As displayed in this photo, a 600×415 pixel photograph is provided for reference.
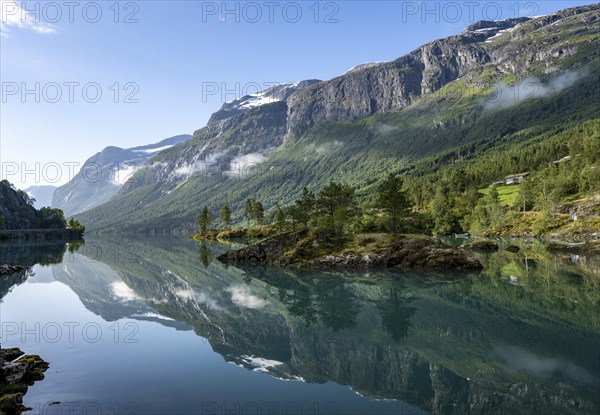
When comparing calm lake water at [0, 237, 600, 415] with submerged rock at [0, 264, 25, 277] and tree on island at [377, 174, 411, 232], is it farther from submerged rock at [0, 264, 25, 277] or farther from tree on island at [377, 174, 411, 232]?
tree on island at [377, 174, 411, 232]

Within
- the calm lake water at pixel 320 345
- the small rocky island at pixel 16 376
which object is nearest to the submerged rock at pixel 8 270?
the calm lake water at pixel 320 345

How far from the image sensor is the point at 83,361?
1176 inches

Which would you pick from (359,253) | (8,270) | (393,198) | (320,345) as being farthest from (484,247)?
(8,270)

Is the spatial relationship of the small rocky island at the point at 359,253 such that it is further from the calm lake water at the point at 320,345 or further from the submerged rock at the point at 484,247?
the submerged rock at the point at 484,247

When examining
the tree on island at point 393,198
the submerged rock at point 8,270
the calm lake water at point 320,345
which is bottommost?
the calm lake water at point 320,345

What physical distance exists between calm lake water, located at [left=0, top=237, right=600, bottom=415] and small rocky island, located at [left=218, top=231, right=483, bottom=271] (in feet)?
39.9

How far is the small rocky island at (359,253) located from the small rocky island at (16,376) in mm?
61687

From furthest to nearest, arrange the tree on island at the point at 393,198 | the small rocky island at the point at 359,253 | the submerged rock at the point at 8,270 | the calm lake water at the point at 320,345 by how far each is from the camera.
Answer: the tree on island at the point at 393,198 → the submerged rock at the point at 8,270 → the small rocky island at the point at 359,253 → the calm lake water at the point at 320,345

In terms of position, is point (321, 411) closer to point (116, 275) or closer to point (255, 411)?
point (255, 411)

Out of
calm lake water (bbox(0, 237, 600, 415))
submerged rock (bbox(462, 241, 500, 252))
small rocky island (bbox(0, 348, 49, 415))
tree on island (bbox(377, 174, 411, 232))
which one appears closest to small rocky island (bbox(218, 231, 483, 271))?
calm lake water (bbox(0, 237, 600, 415))

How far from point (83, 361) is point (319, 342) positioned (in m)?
19.3

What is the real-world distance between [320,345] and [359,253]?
53.1 meters

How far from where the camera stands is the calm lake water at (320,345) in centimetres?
2264

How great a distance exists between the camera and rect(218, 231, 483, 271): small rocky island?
7869 cm
